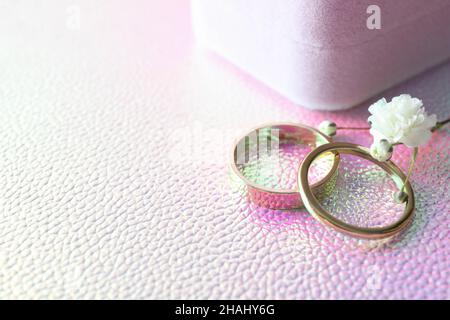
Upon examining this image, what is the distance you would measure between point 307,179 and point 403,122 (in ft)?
0.23

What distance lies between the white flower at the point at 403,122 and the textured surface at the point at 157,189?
0.16 feet

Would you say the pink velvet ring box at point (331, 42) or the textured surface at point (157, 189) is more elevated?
the pink velvet ring box at point (331, 42)

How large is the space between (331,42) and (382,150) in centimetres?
9

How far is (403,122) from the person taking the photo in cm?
40

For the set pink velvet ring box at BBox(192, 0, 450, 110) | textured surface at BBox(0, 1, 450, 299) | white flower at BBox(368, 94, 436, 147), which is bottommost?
textured surface at BBox(0, 1, 450, 299)

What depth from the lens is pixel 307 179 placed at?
406 millimetres

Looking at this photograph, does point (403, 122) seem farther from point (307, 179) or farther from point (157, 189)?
point (157, 189)

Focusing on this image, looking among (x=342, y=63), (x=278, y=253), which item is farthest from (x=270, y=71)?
(x=278, y=253)

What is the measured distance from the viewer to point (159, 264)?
1.25 feet

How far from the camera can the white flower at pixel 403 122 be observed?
40cm

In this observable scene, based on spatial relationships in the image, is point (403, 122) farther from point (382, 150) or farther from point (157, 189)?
point (157, 189)

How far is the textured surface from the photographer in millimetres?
375

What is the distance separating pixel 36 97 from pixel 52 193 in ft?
0.42

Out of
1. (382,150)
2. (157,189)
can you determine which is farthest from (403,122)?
(157,189)
